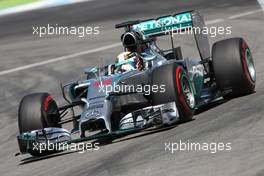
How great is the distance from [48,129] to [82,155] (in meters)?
0.99

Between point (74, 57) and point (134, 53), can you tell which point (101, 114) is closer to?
point (134, 53)

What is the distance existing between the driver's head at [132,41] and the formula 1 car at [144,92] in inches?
0.6

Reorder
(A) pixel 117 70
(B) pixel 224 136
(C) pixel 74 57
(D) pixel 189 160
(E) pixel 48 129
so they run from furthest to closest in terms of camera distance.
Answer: (C) pixel 74 57 < (A) pixel 117 70 < (E) pixel 48 129 < (B) pixel 224 136 < (D) pixel 189 160

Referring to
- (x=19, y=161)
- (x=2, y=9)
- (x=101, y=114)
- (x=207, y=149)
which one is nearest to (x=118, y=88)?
(x=101, y=114)

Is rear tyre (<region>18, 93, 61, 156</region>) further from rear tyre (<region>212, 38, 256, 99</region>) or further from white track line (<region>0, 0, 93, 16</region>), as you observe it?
white track line (<region>0, 0, 93, 16</region>)

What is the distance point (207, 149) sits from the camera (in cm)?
987

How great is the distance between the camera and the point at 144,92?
1248cm

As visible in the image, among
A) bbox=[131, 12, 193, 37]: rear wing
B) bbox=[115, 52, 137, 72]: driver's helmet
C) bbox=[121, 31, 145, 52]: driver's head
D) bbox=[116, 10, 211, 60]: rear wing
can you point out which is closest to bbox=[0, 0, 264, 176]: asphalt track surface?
bbox=[116, 10, 211, 60]: rear wing
